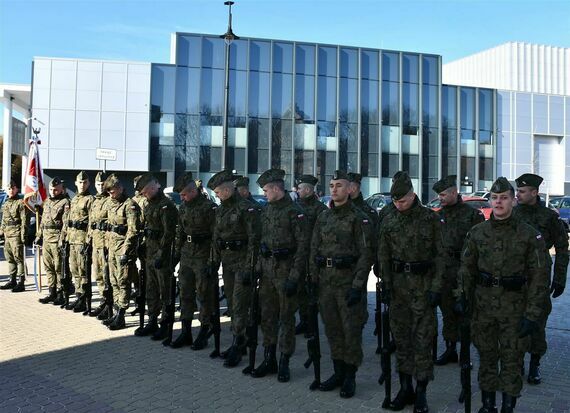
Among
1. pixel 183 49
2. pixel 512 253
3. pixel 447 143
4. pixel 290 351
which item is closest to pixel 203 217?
pixel 290 351

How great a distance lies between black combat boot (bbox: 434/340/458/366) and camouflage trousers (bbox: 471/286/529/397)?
1762 millimetres

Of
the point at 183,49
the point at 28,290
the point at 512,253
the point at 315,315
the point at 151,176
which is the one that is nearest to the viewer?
the point at 512,253

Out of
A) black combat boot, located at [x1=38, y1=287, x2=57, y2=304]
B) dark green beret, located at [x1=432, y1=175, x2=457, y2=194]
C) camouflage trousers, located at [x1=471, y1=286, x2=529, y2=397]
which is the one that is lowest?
black combat boot, located at [x1=38, y1=287, x2=57, y2=304]

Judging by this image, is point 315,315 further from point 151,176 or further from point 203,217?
point 151,176

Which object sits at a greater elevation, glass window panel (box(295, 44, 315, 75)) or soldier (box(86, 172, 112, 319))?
glass window panel (box(295, 44, 315, 75))

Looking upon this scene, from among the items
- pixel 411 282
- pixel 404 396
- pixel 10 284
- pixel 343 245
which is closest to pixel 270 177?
pixel 343 245

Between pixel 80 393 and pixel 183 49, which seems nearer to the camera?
pixel 80 393

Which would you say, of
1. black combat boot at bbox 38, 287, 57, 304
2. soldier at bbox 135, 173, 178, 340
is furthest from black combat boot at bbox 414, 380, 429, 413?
black combat boot at bbox 38, 287, 57, 304

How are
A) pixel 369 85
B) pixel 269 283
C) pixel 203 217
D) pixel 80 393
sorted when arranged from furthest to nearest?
pixel 369 85 < pixel 203 217 < pixel 269 283 < pixel 80 393

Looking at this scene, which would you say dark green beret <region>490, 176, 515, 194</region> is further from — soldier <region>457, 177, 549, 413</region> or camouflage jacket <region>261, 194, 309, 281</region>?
camouflage jacket <region>261, 194, 309, 281</region>

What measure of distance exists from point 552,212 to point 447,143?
32.8m

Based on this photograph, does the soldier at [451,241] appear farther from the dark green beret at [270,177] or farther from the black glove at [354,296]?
the dark green beret at [270,177]

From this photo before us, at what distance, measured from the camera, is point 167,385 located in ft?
17.9

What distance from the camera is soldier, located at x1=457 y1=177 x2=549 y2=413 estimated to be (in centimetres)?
434
